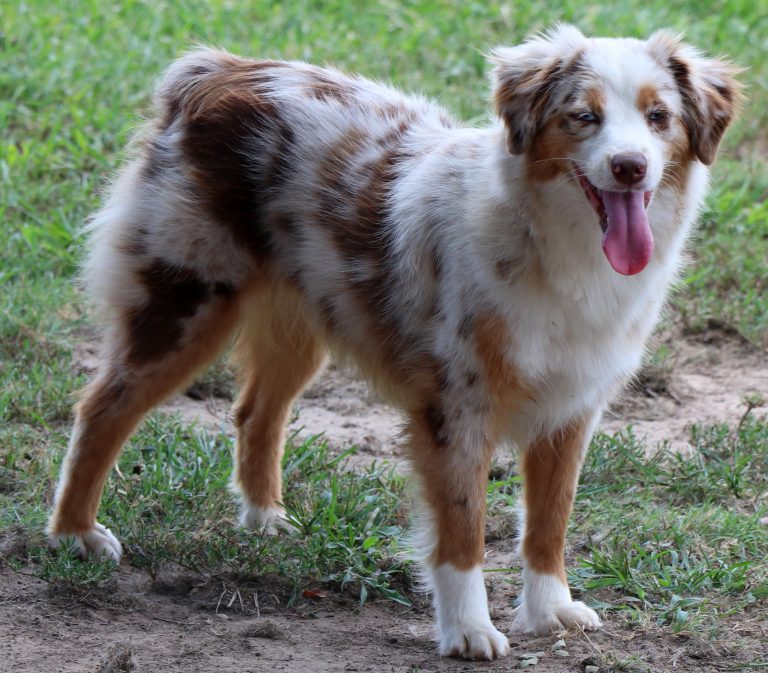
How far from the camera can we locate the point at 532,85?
13.0ft

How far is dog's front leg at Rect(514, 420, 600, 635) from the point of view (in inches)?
171

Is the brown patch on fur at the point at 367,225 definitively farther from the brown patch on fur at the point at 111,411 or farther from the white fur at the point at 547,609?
the white fur at the point at 547,609

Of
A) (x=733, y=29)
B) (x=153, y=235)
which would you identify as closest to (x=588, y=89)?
(x=153, y=235)

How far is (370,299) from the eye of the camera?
446 cm

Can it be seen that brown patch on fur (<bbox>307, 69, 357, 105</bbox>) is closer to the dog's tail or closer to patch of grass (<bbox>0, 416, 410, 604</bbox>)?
the dog's tail

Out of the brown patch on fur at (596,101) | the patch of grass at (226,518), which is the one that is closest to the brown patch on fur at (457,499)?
the patch of grass at (226,518)

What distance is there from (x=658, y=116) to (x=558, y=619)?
1.69 metres

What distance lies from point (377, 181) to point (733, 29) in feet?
19.1

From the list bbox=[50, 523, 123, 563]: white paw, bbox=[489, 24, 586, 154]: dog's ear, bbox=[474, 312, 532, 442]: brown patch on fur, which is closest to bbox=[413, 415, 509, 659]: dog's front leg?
bbox=[474, 312, 532, 442]: brown patch on fur

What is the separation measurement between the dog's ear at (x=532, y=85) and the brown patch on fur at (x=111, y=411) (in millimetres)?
1291

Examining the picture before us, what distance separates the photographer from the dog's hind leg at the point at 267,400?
506 centimetres

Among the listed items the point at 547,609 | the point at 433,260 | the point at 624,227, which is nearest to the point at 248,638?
the point at 547,609

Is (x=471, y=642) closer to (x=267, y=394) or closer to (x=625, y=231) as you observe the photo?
(x=625, y=231)

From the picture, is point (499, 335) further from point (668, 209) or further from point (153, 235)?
point (153, 235)
